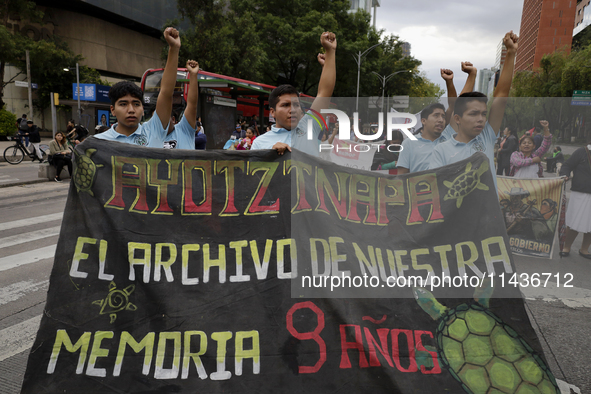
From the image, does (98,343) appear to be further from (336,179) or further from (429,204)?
(429,204)

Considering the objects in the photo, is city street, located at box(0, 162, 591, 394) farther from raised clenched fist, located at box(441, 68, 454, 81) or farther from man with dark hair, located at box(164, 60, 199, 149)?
raised clenched fist, located at box(441, 68, 454, 81)

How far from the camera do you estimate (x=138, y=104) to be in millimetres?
3303

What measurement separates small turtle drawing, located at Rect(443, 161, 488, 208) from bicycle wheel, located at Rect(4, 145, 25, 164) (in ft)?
58.7

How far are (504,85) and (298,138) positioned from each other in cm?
163

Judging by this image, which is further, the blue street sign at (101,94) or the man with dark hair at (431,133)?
the blue street sign at (101,94)

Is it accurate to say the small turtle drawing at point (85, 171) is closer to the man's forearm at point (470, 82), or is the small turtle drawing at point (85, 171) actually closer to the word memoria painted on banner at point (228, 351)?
the word memoria painted on banner at point (228, 351)

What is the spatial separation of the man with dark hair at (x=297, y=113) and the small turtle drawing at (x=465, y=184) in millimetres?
1058

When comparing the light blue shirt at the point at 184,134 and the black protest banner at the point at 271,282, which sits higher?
the light blue shirt at the point at 184,134

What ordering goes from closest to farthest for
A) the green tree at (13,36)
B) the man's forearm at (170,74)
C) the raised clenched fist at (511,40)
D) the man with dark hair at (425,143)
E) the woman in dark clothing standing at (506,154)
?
the man's forearm at (170,74)
the raised clenched fist at (511,40)
the man with dark hair at (425,143)
the woman in dark clothing standing at (506,154)
the green tree at (13,36)

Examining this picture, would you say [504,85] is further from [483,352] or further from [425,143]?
[483,352]

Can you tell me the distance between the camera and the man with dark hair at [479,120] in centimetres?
333

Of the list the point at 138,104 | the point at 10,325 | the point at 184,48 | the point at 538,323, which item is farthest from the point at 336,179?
the point at 184,48

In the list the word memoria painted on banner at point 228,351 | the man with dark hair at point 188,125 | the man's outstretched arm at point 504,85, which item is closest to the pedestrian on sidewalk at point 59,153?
the man with dark hair at point 188,125

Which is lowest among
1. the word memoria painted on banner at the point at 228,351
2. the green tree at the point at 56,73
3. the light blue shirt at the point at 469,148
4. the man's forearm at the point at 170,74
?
the word memoria painted on banner at the point at 228,351
